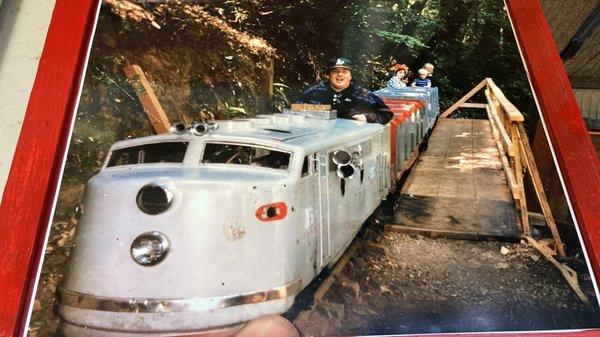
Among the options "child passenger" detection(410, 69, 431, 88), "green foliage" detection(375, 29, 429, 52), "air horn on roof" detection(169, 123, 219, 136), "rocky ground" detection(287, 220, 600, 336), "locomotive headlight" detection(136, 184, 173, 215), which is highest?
"green foliage" detection(375, 29, 429, 52)

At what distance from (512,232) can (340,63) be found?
2.99 feet

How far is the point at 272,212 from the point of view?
128 centimetres

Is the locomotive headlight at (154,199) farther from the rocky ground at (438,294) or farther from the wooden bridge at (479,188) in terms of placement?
the wooden bridge at (479,188)

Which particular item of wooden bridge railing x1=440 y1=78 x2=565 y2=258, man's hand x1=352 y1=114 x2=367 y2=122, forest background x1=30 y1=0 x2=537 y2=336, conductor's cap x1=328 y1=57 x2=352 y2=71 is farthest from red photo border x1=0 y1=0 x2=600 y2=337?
Result: man's hand x1=352 y1=114 x2=367 y2=122

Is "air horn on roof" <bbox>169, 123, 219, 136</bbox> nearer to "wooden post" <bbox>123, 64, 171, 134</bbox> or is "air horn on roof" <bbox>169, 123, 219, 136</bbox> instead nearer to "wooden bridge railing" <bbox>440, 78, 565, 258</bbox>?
"wooden post" <bbox>123, 64, 171, 134</bbox>

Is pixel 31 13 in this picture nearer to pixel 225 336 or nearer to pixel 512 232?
pixel 225 336

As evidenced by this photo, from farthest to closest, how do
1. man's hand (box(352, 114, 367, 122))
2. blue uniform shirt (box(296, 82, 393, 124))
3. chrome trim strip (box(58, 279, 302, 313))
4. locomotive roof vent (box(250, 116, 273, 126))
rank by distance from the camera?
man's hand (box(352, 114, 367, 122)), blue uniform shirt (box(296, 82, 393, 124)), locomotive roof vent (box(250, 116, 273, 126)), chrome trim strip (box(58, 279, 302, 313))

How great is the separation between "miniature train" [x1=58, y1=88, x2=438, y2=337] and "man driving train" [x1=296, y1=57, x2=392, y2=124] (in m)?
0.37

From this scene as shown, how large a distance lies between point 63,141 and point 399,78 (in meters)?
1.34

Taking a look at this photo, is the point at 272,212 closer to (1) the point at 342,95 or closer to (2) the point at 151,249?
(2) the point at 151,249

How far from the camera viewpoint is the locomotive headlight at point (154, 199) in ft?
3.83

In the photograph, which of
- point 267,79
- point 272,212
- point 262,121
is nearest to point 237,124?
point 262,121

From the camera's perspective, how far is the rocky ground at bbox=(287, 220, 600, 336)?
1239mm

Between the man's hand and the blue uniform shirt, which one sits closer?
the blue uniform shirt
